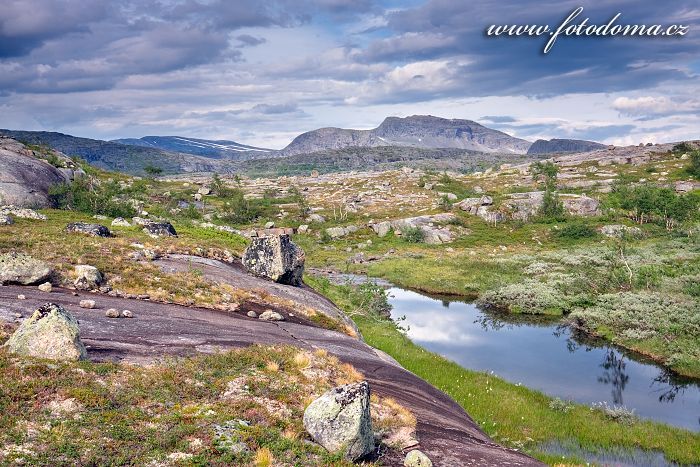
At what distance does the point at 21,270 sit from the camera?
888 inches

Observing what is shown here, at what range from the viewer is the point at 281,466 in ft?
42.2

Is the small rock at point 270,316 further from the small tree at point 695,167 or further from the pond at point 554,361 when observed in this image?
the small tree at point 695,167

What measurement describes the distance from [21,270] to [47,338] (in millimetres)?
9145

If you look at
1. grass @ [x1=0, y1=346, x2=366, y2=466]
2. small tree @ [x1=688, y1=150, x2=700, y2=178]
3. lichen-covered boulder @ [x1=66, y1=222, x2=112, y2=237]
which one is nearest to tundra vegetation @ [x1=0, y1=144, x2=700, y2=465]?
grass @ [x1=0, y1=346, x2=366, y2=466]

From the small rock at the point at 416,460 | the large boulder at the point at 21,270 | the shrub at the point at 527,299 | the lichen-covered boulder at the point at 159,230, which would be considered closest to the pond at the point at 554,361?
the shrub at the point at 527,299

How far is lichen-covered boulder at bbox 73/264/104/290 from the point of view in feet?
79.5

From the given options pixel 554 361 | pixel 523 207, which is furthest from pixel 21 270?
pixel 523 207

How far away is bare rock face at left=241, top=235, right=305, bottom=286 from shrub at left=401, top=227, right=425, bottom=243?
7049 centimetres

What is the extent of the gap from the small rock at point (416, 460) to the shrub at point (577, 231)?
9268 centimetres

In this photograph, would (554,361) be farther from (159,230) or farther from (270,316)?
(159,230)

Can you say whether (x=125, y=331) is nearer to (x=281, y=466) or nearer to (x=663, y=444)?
(x=281, y=466)

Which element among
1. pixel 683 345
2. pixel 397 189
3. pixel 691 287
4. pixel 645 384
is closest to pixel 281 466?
pixel 645 384

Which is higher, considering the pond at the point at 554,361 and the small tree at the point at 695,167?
the small tree at the point at 695,167

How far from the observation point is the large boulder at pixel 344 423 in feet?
45.9
